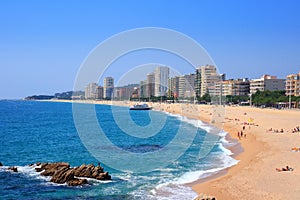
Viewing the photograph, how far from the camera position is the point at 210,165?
80.1 feet

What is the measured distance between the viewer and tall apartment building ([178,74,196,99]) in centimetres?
17850

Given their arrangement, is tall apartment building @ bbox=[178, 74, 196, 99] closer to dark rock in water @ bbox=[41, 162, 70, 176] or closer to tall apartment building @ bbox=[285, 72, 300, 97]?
tall apartment building @ bbox=[285, 72, 300, 97]

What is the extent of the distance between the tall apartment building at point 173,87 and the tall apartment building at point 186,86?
5.63 feet

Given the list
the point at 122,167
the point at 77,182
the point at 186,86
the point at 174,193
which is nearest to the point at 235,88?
the point at 186,86

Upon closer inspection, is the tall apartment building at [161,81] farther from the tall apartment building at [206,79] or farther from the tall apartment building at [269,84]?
the tall apartment building at [269,84]

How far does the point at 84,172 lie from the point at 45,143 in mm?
19966

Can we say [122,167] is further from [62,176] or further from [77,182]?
[77,182]

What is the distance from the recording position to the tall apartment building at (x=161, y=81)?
157750 mm

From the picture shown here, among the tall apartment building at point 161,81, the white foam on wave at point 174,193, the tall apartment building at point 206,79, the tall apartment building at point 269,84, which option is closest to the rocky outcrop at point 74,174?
the white foam on wave at point 174,193

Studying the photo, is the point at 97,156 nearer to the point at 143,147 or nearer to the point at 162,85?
the point at 143,147

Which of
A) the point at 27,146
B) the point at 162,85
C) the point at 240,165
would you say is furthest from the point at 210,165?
the point at 162,85

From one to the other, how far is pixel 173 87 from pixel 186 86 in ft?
23.5

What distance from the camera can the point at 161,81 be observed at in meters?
170

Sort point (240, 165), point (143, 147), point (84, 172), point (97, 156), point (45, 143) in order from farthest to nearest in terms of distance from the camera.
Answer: point (45, 143) → point (143, 147) → point (97, 156) → point (240, 165) → point (84, 172)
